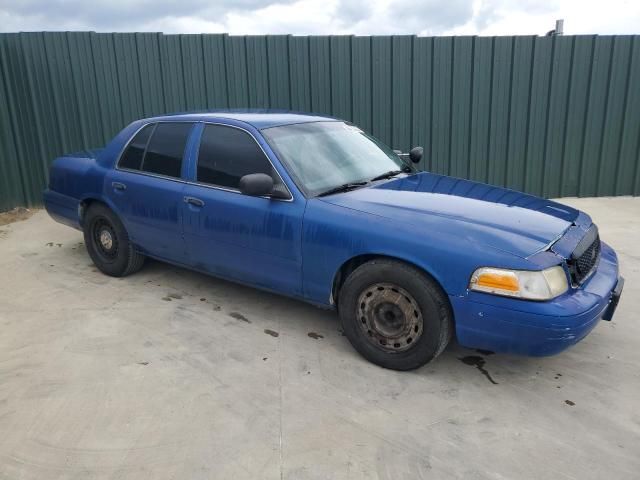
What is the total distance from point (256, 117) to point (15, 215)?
5225 mm

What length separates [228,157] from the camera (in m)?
4.11

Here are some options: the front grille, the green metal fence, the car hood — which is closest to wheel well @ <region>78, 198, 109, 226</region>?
the car hood

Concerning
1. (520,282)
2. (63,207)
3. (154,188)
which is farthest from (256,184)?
(63,207)

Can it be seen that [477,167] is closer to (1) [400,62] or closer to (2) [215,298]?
(1) [400,62]

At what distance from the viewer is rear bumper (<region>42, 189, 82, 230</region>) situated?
208 inches

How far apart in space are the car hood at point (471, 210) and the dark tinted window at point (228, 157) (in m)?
0.69

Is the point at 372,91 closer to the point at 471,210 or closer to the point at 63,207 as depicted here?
the point at 63,207

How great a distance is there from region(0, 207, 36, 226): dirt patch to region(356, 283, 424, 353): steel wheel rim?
6.14 m

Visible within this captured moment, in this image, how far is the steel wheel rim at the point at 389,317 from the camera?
127 inches

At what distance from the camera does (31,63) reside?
7.52 metres

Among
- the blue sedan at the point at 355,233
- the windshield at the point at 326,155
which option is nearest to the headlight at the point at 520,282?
the blue sedan at the point at 355,233

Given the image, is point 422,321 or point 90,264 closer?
point 422,321

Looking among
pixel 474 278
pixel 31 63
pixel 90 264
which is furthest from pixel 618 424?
pixel 31 63

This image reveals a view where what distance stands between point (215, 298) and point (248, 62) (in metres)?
4.51
